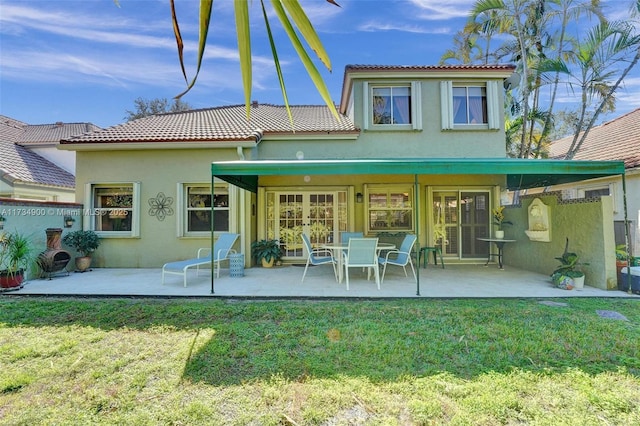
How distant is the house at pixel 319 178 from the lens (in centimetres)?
909

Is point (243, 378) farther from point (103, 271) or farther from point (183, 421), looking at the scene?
point (103, 271)

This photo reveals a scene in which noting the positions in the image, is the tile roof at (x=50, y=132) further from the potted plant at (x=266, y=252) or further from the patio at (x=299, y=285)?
the potted plant at (x=266, y=252)

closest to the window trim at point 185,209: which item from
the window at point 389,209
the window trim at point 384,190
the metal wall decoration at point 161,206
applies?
the metal wall decoration at point 161,206

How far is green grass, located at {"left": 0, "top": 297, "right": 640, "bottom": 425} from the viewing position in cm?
262

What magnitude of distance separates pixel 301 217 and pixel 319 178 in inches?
54.8

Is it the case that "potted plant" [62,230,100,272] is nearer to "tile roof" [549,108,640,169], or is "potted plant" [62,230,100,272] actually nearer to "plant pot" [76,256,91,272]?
"plant pot" [76,256,91,272]

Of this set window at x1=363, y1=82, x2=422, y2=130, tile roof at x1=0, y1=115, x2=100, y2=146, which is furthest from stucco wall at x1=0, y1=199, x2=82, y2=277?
tile roof at x1=0, y1=115, x2=100, y2=146

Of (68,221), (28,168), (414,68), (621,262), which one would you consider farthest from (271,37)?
(28,168)

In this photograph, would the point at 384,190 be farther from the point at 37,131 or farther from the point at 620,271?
the point at 37,131

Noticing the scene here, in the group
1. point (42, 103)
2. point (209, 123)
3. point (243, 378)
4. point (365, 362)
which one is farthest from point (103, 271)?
point (42, 103)

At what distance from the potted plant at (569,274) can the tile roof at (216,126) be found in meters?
5.80

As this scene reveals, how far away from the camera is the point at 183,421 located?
2.51 meters

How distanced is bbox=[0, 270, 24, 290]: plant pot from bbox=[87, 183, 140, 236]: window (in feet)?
8.93

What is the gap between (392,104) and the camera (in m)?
10.1
